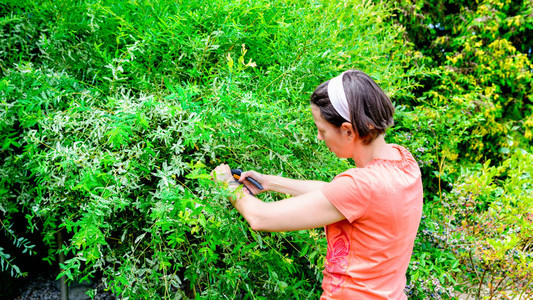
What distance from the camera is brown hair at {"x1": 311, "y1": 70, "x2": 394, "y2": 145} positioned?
1621 mm

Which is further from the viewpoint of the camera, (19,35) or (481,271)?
(481,271)

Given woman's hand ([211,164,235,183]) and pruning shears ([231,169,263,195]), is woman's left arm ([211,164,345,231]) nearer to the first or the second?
woman's hand ([211,164,235,183])

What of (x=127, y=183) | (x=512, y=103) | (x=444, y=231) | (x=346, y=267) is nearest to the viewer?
(x=346, y=267)

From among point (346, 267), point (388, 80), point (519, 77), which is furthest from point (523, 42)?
point (346, 267)

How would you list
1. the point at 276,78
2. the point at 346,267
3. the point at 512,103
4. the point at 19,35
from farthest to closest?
the point at 512,103
the point at 19,35
the point at 276,78
the point at 346,267

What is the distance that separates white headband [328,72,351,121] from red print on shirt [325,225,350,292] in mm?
421

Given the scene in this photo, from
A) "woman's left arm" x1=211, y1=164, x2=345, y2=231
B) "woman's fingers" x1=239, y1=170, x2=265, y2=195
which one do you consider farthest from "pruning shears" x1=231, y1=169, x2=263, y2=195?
"woman's left arm" x1=211, y1=164, x2=345, y2=231

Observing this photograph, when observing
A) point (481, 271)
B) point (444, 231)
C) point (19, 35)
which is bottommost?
point (481, 271)

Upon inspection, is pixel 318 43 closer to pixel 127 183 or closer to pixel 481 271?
pixel 127 183

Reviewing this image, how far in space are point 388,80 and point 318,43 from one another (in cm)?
79

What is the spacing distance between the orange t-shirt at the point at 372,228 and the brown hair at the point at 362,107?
13 centimetres

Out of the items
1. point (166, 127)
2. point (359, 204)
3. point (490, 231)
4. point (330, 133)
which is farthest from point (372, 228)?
point (490, 231)

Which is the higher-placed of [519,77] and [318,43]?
[318,43]

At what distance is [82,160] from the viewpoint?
201 centimetres
